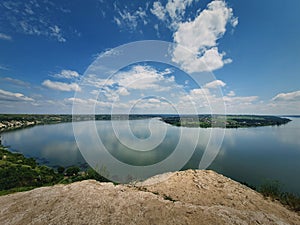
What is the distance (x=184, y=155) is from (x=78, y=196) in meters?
19.9

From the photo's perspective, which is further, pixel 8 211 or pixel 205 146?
pixel 205 146

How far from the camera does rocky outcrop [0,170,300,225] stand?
14.7 ft

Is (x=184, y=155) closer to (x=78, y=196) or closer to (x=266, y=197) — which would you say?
(x=266, y=197)

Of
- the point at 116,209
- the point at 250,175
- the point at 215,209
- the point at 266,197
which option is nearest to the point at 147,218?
the point at 116,209

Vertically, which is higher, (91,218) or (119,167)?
(91,218)

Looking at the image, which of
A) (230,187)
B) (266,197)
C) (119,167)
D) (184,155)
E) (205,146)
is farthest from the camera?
(205,146)

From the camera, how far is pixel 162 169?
19516 mm

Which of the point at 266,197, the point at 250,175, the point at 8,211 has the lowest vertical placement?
the point at 250,175

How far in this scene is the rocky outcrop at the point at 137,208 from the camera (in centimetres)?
447

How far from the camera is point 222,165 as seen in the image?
872 inches

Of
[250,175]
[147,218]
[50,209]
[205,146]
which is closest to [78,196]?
[50,209]

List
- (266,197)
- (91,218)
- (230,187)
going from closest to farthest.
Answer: (91,218) → (266,197) → (230,187)

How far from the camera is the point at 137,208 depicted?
16.4 feet

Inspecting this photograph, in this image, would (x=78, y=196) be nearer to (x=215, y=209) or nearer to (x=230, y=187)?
(x=215, y=209)
